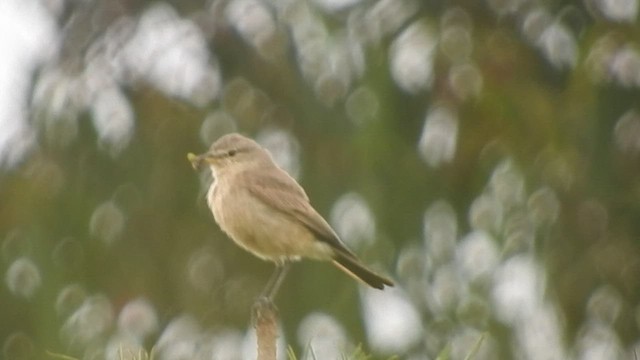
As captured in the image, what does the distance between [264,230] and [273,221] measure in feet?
0.18

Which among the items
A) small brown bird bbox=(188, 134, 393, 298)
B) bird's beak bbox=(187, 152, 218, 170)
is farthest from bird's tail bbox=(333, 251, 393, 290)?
bird's beak bbox=(187, 152, 218, 170)

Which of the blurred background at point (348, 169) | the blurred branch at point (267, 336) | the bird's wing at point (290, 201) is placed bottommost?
the blurred background at point (348, 169)

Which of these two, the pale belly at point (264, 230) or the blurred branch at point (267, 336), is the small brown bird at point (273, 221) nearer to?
the pale belly at point (264, 230)

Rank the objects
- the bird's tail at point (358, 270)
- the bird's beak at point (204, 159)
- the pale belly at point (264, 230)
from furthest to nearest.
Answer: the bird's beak at point (204, 159), the pale belly at point (264, 230), the bird's tail at point (358, 270)

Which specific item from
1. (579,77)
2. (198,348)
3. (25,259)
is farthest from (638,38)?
(25,259)

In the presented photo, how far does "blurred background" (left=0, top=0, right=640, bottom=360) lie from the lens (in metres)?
6.52

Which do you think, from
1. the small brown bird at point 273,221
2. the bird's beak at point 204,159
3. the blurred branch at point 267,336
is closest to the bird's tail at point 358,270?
the small brown bird at point 273,221

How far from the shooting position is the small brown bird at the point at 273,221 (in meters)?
5.42

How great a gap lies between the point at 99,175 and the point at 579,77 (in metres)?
2.00

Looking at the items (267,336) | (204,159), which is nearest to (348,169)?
(204,159)

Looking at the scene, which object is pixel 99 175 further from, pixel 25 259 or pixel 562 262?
pixel 562 262

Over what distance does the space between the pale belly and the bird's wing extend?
0.02 meters

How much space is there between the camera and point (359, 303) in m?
6.41

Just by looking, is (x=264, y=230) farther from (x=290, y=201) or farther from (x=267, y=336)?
(x=267, y=336)
